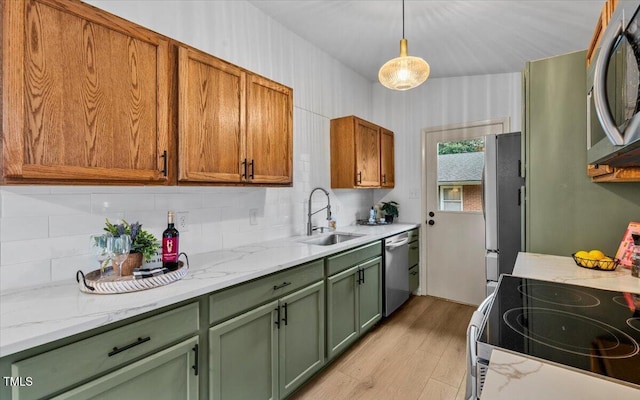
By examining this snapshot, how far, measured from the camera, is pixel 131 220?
172 centimetres

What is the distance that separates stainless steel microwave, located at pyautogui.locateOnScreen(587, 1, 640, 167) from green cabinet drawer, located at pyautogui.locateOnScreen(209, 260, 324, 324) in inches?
60.0

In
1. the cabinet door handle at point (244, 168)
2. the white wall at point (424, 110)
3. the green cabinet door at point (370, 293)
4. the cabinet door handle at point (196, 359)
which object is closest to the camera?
the cabinet door handle at point (196, 359)

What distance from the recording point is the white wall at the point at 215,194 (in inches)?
54.7

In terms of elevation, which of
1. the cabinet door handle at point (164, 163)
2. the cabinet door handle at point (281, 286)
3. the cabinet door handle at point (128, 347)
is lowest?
the cabinet door handle at point (128, 347)

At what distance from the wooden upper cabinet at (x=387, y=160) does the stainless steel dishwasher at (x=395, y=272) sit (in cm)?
76

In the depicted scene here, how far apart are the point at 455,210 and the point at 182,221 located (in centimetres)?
309

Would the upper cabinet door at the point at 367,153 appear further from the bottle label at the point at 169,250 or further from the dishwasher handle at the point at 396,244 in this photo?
the bottle label at the point at 169,250

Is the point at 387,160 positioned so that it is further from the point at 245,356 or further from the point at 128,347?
the point at 128,347

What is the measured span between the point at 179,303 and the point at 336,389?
53.5 inches

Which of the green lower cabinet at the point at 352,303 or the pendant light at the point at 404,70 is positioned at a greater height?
the pendant light at the point at 404,70

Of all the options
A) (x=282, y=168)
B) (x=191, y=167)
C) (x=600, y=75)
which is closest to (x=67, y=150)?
(x=191, y=167)

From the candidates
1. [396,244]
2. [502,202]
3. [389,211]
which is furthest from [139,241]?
[389,211]

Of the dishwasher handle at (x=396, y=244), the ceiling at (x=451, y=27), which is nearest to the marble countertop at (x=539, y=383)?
the dishwasher handle at (x=396, y=244)

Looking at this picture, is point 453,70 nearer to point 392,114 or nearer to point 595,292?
point 392,114
